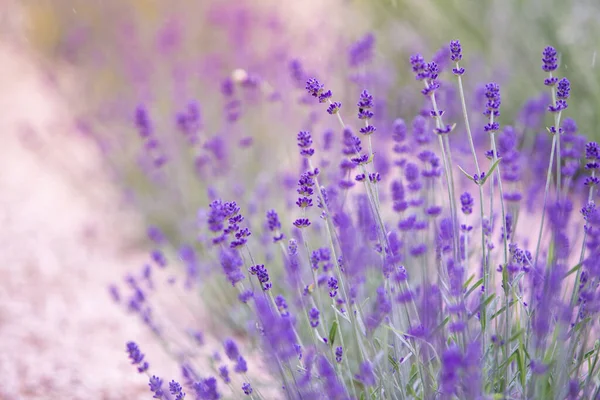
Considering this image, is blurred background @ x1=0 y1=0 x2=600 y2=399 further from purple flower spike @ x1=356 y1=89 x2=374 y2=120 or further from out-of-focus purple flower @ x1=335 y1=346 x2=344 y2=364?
out-of-focus purple flower @ x1=335 y1=346 x2=344 y2=364

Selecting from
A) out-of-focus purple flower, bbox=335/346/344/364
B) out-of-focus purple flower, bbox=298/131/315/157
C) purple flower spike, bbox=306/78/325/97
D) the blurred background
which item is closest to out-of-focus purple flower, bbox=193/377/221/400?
out-of-focus purple flower, bbox=335/346/344/364

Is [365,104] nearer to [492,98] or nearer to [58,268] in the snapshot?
[492,98]

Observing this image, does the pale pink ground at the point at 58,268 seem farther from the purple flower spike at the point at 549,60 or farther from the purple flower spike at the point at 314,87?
the purple flower spike at the point at 549,60

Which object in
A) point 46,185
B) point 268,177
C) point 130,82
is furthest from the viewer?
point 46,185

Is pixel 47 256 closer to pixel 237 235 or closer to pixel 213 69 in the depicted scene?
pixel 213 69

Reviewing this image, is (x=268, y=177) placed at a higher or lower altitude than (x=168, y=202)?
lower

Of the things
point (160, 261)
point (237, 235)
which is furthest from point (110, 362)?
point (237, 235)

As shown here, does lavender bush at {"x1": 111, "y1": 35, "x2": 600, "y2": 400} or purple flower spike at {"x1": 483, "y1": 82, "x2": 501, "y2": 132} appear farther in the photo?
purple flower spike at {"x1": 483, "y1": 82, "x2": 501, "y2": 132}

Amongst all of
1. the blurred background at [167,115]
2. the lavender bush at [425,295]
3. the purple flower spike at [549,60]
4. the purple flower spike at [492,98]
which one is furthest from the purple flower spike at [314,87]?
the blurred background at [167,115]

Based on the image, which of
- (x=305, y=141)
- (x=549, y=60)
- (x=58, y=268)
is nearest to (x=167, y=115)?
(x=58, y=268)
